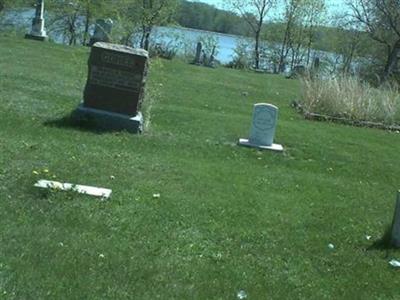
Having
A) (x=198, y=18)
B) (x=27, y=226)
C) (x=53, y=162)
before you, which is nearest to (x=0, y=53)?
(x=53, y=162)

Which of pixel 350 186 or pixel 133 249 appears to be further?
pixel 350 186

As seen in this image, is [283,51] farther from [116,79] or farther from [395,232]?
[395,232]

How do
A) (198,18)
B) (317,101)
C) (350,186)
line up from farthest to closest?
(198,18) < (317,101) < (350,186)

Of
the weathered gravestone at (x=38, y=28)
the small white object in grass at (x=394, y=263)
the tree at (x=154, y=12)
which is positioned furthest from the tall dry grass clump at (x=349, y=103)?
the tree at (x=154, y=12)

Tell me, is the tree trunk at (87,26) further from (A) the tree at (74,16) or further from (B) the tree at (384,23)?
(B) the tree at (384,23)

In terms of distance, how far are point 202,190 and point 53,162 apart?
5.91 ft

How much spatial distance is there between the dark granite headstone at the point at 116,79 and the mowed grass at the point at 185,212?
652 mm

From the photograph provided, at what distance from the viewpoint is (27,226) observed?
578 centimetres

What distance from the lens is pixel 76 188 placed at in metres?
6.91

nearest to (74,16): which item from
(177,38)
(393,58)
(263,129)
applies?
(177,38)

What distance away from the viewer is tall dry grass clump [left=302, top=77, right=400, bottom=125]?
17312mm

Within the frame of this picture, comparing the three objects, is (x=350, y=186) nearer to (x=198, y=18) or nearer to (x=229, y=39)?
(x=229, y=39)

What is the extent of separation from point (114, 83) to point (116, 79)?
0.07 metres

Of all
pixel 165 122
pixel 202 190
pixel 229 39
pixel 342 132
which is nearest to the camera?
pixel 202 190
